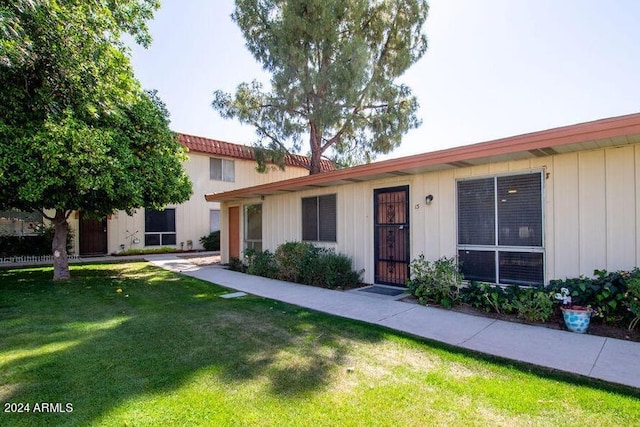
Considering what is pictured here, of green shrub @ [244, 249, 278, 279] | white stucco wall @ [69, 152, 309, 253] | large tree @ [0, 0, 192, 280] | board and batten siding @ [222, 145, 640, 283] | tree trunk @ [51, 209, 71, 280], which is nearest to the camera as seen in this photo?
board and batten siding @ [222, 145, 640, 283]

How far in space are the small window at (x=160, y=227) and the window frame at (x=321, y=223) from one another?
9899mm

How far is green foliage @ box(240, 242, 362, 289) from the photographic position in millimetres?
7332

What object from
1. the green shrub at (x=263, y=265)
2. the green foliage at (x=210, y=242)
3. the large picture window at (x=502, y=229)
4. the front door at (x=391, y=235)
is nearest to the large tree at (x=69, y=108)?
the green shrub at (x=263, y=265)

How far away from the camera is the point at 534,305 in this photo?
453 cm

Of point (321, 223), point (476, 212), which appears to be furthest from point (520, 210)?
point (321, 223)

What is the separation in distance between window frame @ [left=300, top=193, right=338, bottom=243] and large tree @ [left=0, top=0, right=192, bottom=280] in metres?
3.67

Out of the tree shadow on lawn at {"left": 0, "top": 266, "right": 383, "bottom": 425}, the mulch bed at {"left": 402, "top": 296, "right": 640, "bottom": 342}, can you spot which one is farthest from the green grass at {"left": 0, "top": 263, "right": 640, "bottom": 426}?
the mulch bed at {"left": 402, "top": 296, "right": 640, "bottom": 342}

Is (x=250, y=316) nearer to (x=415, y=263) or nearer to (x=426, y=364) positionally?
(x=426, y=364)

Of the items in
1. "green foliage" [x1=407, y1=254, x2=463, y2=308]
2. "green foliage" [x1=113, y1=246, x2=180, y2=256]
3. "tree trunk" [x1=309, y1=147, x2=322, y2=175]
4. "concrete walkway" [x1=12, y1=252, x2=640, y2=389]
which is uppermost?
"tree trunk" [x1=309, y1=147, x2=322, y2=175]

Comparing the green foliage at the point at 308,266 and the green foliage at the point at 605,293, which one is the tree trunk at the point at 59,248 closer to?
the green foliage at the point at 308,266

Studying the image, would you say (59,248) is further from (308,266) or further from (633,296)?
(633,296)

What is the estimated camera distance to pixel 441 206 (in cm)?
612

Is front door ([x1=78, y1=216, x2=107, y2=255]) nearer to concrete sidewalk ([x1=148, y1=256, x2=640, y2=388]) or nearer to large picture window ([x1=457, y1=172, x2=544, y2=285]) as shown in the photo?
concrete sidewalk ([x1=148, y1=256, x2=640, y2=388])

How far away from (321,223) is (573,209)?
206 inches
